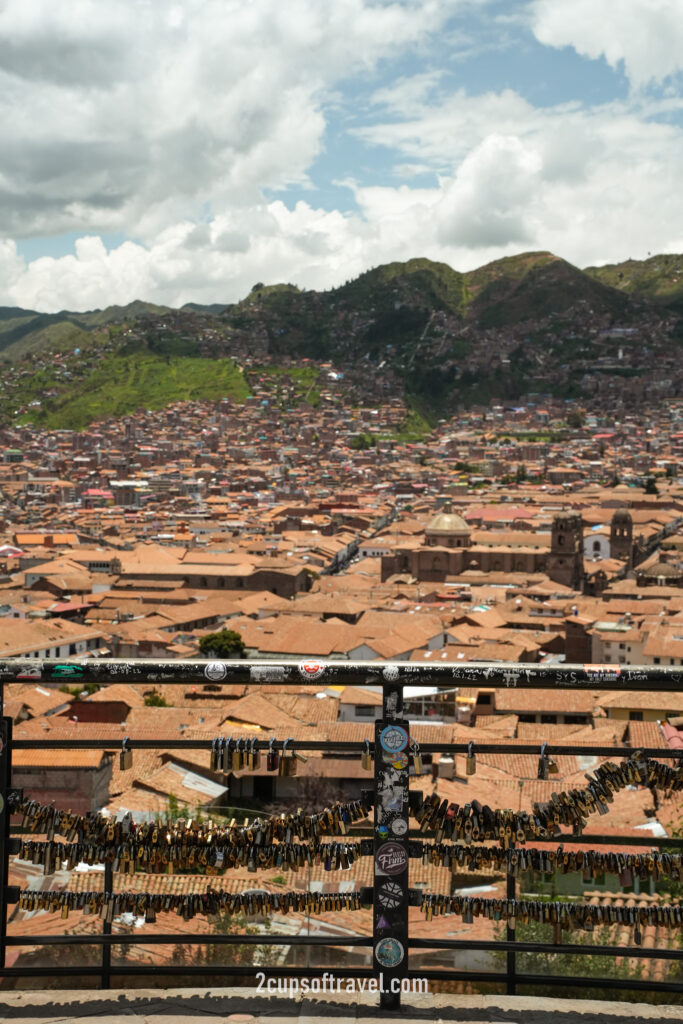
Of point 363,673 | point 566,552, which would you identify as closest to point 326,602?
point 566,552

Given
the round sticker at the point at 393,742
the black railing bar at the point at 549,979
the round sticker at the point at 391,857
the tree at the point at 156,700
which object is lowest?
the tree at the point at 156,700

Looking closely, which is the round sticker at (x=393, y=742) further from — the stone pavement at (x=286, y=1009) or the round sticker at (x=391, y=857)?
the stone pavement at (x=286, y=1009)

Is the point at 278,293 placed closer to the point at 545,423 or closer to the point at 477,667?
the point at 545,423

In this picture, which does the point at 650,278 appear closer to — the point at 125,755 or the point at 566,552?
the point at 566,552

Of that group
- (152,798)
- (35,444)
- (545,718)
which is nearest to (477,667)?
(152,798)

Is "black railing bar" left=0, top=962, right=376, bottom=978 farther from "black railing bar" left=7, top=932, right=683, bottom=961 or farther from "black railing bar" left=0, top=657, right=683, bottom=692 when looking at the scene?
"black railing bar" left=0, top=657, right=683, bottom=692

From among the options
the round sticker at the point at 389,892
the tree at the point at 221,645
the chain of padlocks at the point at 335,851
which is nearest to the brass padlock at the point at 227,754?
the chain of padlocks at the point at 335,851
